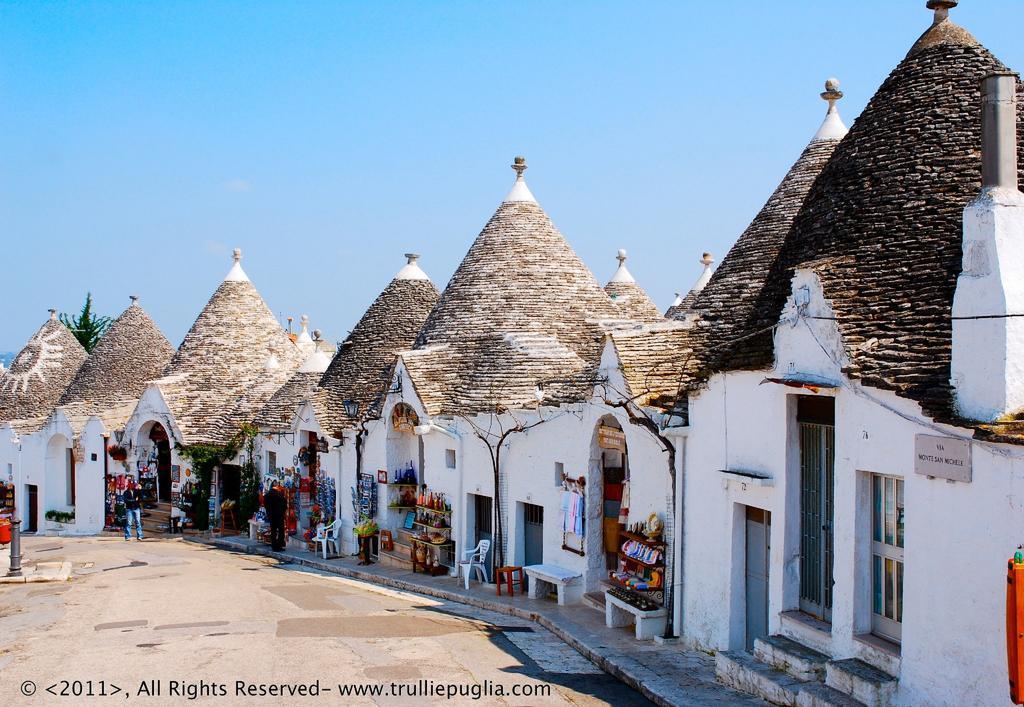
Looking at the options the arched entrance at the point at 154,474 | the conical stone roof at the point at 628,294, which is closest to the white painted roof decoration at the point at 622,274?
the conical stone roof at the point at 628,294

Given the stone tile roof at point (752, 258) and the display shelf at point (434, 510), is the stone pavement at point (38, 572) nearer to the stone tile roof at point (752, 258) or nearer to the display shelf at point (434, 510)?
the display shelf at point (434, 510)

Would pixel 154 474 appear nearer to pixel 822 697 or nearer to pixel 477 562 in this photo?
pixel 477 562

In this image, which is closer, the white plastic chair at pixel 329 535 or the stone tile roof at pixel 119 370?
the white plastic chair at pixel 329 535

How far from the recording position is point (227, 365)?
30031 millimetres

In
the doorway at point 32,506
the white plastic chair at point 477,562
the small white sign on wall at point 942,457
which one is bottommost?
the doorway at point 32,506

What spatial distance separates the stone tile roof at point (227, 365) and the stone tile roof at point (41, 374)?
7.38m

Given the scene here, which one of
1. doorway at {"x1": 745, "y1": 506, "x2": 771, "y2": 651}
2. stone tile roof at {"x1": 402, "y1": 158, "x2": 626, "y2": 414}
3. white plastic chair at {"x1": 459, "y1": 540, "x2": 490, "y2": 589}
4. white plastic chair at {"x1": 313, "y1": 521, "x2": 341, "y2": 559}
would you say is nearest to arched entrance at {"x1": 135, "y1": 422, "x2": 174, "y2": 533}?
white plastic chair at {"x1": 313, "y1": 521, "x2": 341, "y2": 559}

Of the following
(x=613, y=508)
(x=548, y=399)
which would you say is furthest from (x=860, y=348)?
(x=548, y=399)

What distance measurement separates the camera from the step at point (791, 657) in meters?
9.72

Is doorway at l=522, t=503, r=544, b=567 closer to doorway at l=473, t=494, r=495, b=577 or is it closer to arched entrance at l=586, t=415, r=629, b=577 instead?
doorway at l=473, t=494, r=495, b=577

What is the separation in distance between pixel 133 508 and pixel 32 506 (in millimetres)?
7063

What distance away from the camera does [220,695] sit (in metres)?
10.4

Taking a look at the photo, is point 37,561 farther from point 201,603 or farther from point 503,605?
point 503,605

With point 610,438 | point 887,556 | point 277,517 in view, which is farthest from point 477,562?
point 887,556
